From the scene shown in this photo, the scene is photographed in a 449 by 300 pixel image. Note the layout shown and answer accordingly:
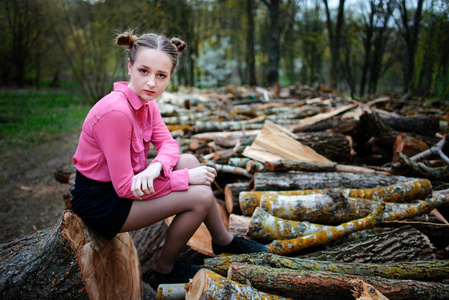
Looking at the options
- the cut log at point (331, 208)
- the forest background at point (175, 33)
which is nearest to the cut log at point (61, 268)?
the cut log at point (331, 208)

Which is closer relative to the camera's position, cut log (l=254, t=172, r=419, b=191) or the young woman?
the young woman

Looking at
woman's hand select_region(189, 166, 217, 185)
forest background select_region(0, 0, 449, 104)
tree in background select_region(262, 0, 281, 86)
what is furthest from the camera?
tree in background select_region(262, 0, 281, 86)

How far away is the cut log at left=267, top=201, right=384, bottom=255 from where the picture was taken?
191 centimetres

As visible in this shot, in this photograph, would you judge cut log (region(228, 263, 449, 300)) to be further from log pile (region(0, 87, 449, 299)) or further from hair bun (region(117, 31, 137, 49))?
hair bun (region(117, 31, 137, 49))

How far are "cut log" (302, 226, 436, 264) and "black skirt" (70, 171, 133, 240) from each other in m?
1.23

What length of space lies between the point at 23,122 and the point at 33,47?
7393 mm

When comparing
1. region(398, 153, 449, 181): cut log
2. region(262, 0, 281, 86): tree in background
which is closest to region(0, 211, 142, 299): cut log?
region(398, 153, 449, 181): cut log

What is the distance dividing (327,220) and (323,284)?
85 cm

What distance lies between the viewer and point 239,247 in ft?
6.18

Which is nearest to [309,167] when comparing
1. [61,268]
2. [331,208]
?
[331,208]

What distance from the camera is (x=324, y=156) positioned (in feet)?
10.3

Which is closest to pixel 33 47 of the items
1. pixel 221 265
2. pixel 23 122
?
pixel 23 122

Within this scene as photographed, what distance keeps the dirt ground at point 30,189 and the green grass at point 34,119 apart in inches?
17.3

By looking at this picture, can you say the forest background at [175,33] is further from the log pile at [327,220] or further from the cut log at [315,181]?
the cut log at [315,181]
